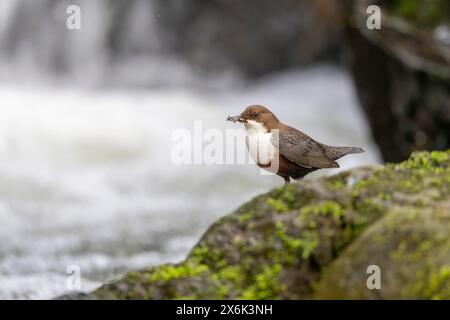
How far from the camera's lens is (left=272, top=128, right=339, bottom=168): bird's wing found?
293 cm

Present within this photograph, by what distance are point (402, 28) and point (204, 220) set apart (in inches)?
119

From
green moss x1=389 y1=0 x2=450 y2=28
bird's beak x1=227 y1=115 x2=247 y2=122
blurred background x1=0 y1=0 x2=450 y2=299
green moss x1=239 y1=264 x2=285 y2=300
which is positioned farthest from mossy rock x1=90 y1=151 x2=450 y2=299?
green moss x1=389 y1=0 x2=450 y2=28

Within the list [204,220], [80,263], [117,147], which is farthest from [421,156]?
[117,147]

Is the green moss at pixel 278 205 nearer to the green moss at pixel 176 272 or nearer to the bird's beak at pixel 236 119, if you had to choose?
the green moss at pixel 176 272

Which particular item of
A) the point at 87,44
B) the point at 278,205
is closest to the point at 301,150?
the point at 278,205

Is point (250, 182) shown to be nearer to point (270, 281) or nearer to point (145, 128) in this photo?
point (145, 128)

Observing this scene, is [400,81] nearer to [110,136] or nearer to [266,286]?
[110,136]

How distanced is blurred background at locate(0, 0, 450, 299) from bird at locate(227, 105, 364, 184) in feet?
7.41

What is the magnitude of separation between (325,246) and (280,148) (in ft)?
1.52

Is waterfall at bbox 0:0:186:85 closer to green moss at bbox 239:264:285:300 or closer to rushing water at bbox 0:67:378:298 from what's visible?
rushing water at bbox 0:67:378:298

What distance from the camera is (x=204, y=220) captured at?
332 inches

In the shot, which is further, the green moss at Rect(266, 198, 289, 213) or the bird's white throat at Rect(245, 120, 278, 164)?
the green moss at Rect(266, 198, 289, 213)

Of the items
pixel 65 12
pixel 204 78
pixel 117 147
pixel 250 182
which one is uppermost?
pixel 65 12

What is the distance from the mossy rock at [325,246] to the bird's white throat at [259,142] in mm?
466
